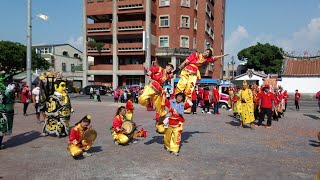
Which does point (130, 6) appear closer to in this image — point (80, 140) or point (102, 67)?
point (102, 67)

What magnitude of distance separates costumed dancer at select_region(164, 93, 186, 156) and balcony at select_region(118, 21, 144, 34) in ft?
112

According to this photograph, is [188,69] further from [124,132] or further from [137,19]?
[137,19]

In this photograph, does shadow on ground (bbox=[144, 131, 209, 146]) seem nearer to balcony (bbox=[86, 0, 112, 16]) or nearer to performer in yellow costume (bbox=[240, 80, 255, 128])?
performer in yellow costume (bbox=[240, 80, 255, 128])

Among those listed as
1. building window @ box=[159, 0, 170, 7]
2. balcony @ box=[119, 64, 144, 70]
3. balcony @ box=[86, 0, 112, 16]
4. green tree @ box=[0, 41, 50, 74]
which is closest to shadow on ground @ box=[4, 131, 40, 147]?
balcony @ box=[119, 64, 144, 70]

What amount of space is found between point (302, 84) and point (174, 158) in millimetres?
35122

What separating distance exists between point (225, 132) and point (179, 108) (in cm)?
398

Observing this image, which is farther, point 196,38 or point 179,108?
point 196,38

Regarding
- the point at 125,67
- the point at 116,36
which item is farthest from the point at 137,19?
the point at 125,67

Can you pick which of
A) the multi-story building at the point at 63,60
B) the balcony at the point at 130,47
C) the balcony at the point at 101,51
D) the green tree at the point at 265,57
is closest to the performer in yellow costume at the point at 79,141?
the balcony at the point at 130,47

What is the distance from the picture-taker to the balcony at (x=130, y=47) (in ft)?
135

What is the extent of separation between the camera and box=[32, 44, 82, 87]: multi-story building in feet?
188

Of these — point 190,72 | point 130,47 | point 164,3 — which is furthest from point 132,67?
point 190,72

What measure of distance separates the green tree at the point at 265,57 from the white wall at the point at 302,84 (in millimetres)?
23256

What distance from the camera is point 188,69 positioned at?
8742mm
